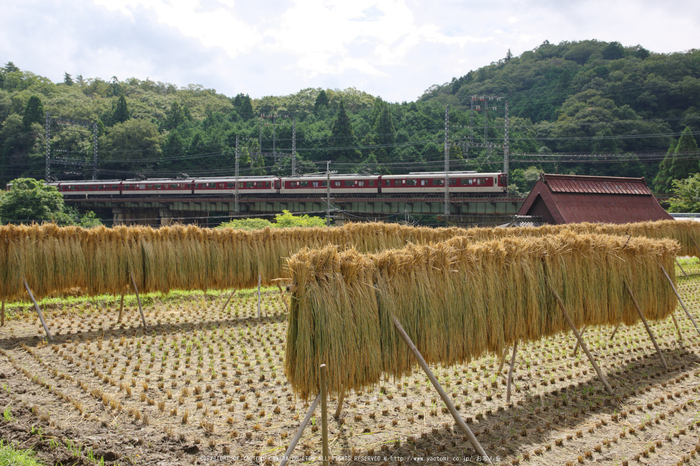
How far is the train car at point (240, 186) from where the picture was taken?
3388 centimetres

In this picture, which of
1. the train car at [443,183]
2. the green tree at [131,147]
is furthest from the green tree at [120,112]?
the train car at [443,183]

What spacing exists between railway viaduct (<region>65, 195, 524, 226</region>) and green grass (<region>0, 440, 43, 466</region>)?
1978cm

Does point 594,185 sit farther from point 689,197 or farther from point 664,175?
point 664,175

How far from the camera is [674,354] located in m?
8.80

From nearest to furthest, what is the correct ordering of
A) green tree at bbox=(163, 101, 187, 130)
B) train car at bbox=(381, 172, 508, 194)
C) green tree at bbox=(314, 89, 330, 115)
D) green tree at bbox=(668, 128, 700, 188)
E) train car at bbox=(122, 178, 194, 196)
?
train car at bbox=(381, 172, 508, 194), train car at bbox=(122, 178, 194, 196), green tree at bbox=(668, 128, 700, 188), green tree at bbox=(163, 101, 187, 130), green tree at bbox=(314, 89, 330, 115)

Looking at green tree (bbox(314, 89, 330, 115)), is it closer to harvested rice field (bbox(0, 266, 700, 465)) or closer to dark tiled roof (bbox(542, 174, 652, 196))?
dark tiled roof (bbox(542, 174, 652, 196))

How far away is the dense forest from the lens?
4747 cm

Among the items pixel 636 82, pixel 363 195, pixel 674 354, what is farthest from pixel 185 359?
pixel 636 82

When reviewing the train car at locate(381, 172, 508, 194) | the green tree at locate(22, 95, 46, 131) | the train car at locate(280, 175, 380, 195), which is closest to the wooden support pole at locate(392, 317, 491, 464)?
the train car at locate(381, 172, 508, 194)

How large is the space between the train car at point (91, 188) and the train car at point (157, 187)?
3.38ft

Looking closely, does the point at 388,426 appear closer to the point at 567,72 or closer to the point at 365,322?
the point at 365,322

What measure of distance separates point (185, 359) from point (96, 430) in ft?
9.02

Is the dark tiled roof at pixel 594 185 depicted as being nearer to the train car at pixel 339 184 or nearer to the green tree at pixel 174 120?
the train car at pixel 339 184

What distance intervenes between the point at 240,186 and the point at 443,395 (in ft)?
105
